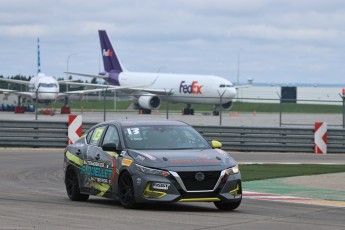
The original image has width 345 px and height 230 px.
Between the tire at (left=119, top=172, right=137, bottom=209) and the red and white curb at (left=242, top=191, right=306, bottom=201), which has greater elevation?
the tire at (left=119, top=172, right=137, bottom=209)

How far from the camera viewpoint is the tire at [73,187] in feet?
48.0

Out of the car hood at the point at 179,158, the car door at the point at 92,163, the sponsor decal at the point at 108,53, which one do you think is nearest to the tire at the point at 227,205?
the car hood at the point at 179,158

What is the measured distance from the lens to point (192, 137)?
13.9m

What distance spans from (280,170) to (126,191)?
9.66m

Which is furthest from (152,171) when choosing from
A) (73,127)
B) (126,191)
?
(73,127)

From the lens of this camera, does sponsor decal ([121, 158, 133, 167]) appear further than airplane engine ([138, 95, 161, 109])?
No

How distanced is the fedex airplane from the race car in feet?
141

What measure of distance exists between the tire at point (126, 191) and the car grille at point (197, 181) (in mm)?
778

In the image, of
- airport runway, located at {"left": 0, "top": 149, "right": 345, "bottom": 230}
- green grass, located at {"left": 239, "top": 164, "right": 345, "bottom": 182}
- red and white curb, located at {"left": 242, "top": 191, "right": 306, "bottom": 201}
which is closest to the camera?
airport runway, located at {"left": 0, "top": 149, "right": 345, "bottom": 230}

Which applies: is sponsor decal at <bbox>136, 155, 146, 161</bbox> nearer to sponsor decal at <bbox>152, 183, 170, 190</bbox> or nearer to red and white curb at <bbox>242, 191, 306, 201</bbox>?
sponsor decal at <bbox>152, 183, 170, 190</bbox>

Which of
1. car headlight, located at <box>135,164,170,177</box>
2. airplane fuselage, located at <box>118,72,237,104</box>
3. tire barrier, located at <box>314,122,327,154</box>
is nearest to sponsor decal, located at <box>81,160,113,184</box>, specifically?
car headlight, located at <box>135,164,170,177</box>

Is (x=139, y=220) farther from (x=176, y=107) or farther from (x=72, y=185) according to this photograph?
(x=176, y=107)

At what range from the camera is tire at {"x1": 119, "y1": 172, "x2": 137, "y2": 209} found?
12.8m

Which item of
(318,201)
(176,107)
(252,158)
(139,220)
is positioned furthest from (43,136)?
(176,107)
